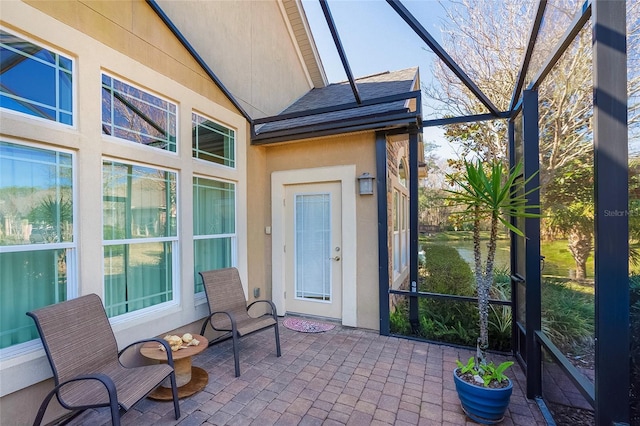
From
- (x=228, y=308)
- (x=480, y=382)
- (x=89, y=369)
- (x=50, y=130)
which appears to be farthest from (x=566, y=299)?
(x=50, y=130)

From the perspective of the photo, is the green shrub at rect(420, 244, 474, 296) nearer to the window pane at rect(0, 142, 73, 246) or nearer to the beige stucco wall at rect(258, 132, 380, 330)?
the beige stucco wall at rect(258, 132, 380, 330)

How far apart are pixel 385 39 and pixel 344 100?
1.31 m

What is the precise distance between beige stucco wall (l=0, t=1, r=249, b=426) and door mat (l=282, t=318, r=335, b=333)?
146 cm

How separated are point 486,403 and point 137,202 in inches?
158

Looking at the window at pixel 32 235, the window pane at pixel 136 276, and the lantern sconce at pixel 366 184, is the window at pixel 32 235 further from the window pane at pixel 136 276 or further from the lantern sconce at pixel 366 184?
the lantern sconce at pixel 366 184

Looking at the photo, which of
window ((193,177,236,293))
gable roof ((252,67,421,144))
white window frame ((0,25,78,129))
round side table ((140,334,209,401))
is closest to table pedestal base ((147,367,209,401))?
round side table ((140,334,209,401))

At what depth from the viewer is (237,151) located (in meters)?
4.76

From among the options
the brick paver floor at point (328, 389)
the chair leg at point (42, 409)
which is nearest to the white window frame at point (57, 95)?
the chair leg at point (42, 409)

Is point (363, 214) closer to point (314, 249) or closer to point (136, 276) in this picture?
point (314, 249)

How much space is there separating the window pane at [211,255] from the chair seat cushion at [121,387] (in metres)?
1.65

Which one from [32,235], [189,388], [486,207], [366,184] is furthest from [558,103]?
[32,235]

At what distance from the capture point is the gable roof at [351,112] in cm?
411

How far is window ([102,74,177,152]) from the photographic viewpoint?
307 centimetres

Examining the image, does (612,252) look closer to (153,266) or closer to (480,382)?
(480,382)
